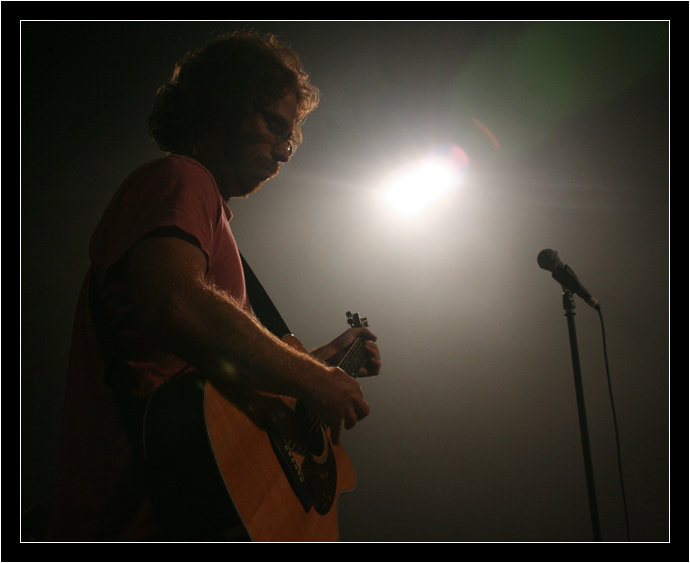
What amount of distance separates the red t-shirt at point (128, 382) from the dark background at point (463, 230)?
1.96 m

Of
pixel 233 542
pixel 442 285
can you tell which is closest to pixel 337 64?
pixel 442 285

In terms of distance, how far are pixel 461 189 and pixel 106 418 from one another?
2.99 m

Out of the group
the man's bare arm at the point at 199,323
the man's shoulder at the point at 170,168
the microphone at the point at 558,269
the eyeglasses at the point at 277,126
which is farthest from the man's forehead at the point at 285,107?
the microphone at the point at 558,269

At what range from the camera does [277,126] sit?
1294 mm

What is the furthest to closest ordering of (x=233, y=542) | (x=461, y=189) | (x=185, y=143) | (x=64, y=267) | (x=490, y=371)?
(x=461, y=189) → (x=490, y=371) → (x=64, y=267) → (x=185, y=143) → (x=233, y=542)

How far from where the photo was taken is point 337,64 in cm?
306

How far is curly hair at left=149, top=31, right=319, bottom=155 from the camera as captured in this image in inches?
49.3

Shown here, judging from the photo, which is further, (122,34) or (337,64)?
(337,64)

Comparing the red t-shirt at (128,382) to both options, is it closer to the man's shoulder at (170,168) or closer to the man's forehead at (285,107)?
the man's shoulder at (170,168)

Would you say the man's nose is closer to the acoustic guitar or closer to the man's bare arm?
the man's bare arm

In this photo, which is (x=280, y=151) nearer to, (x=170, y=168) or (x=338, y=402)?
(x=170, y=168)

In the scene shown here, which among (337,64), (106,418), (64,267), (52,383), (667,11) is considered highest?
(337,64)

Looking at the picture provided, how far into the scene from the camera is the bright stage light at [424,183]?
10.3 ft

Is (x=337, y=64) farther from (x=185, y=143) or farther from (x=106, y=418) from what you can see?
(x=106, y=418)
